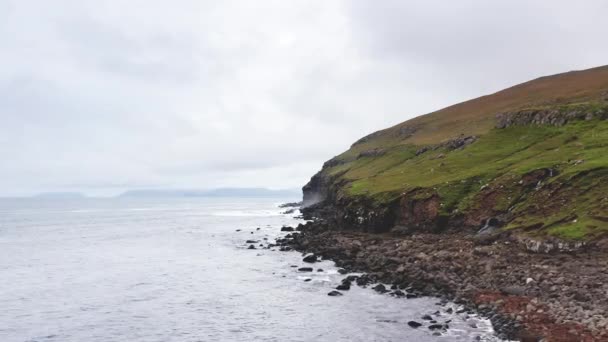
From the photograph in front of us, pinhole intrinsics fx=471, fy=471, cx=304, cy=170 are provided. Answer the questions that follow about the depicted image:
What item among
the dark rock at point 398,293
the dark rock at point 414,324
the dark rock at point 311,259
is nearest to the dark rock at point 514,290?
the dark rock at point 414,324

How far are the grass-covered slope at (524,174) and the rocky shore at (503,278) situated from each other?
454cm

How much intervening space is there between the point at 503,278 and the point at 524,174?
1040 inches

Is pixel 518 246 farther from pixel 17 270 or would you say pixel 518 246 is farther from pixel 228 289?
pixel 17 270

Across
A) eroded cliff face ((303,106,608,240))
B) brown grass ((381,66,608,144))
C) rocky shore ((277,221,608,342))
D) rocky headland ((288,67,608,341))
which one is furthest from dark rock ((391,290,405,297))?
brown grass ((381,66,608,144))

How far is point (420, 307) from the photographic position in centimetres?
3691

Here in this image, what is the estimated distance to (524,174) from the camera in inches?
2350

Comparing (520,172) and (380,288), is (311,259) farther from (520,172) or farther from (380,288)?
(520,172)

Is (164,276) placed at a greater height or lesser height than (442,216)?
lesser

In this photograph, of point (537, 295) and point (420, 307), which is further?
point (420, 307)

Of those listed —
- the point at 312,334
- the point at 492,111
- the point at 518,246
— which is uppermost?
the point at 492,111

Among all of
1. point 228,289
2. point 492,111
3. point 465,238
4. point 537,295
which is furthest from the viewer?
point 492,111

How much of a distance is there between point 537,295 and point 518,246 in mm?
12949

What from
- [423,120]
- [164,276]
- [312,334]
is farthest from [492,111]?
[312,334]

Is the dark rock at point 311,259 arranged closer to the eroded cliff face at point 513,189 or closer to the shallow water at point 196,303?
the shallow water at point 196,303
